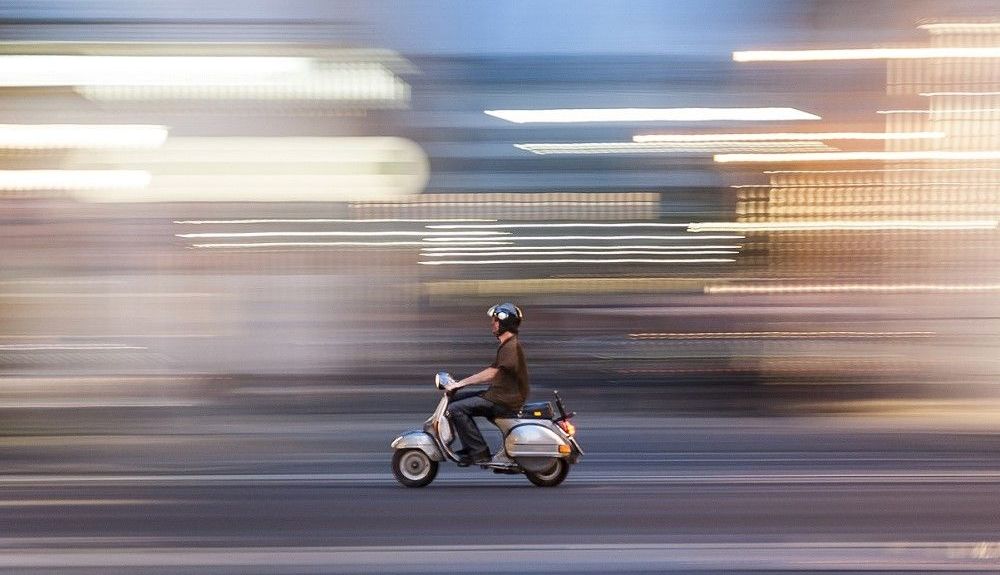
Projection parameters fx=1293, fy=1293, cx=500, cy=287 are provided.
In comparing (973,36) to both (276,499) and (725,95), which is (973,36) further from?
(276,499)

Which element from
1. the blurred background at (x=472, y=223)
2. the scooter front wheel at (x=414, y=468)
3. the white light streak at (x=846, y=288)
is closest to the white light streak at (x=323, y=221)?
the blurred background at (x=472, y=223)

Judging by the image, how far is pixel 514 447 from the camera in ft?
29.2

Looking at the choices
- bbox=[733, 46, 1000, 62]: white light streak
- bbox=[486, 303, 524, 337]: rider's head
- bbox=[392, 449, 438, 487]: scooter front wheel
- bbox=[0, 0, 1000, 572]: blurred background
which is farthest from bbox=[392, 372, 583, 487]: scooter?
bbox=[733, 46, 1000, 62]: white light streak

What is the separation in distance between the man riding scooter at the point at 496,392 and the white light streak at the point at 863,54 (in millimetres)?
15609

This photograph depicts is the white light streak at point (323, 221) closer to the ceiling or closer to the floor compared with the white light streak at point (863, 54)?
closer to the floor

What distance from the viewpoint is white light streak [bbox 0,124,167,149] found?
73.5 ft

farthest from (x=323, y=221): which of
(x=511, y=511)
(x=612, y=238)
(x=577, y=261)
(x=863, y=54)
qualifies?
(x=511, y=511)

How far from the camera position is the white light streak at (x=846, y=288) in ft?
72.2

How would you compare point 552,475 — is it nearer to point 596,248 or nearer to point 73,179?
point 596,248

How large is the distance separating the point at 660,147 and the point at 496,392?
1417cm

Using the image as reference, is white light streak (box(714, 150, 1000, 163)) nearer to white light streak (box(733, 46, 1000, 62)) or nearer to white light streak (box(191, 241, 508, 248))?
white light streak (box(733, 46, 1000, 62))

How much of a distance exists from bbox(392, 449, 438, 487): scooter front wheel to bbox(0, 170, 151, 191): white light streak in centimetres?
1433

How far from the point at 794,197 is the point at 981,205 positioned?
Result: 12.3ft

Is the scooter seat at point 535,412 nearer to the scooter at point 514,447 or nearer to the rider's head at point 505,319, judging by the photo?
the scooter at point 514,447
